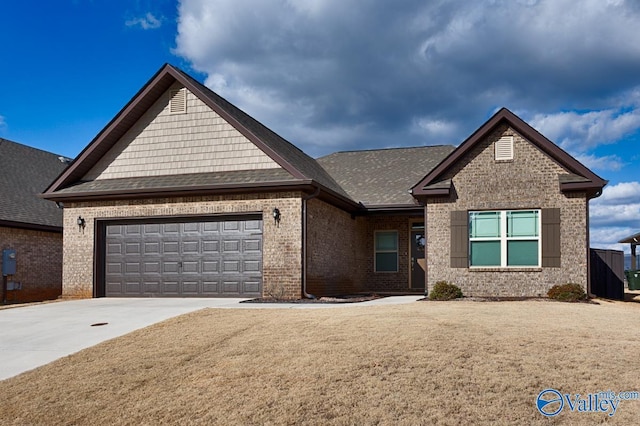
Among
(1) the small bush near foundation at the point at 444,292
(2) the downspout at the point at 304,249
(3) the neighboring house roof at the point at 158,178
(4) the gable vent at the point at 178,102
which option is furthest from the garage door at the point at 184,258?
(1) the small bush near foundation at the point at 444,292

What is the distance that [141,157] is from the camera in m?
18.8

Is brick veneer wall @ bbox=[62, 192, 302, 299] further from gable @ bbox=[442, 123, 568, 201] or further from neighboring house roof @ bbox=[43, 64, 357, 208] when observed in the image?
gable @ bbox=[442, 123, 568, 201]

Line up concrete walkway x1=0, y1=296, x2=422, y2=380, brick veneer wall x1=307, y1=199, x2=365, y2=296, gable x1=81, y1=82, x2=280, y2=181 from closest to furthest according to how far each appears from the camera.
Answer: concrete walkway x1=0, y1=296, x2=422, y2=380 → brick veneer wall x1=307, y1=199, x2=365, y2=296 → gable x1=81, y1=82, x2=280, y2=181

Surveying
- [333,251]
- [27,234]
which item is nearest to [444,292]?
[333,251]

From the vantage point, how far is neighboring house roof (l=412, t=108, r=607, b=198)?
628 inches

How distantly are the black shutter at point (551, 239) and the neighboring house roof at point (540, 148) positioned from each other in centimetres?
82

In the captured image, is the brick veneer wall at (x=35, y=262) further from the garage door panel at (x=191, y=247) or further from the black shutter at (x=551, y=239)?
the black shutter at (x=551, y=239)

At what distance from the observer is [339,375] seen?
706cm

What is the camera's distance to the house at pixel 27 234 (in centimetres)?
2002

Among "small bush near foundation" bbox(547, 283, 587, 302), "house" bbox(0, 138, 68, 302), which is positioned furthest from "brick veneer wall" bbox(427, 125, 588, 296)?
"house" bbox(0, 138, 68, 302)

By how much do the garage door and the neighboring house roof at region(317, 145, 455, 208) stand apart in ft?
18.1

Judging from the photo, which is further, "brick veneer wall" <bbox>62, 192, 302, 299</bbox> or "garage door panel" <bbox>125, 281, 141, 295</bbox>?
"garage door panel" <bbox>125, 281, 141, 295</bbox>

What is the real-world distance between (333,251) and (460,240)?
4.09m

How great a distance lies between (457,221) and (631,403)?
1094 cm
